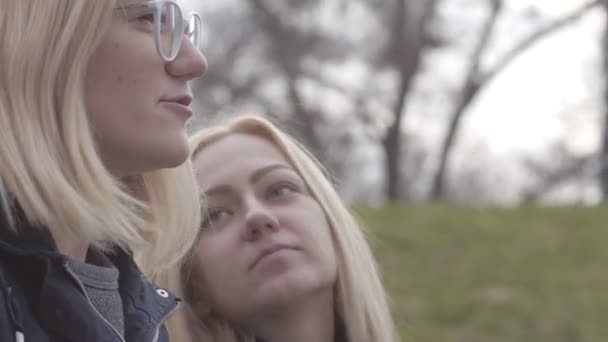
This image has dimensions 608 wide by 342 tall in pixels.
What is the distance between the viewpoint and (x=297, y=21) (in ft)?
53.9

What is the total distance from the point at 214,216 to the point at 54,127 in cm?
85

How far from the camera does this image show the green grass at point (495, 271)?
6691 millimetres

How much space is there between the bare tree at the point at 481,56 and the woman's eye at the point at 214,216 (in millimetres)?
12632

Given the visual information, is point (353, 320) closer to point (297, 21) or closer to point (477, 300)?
point (477, 300)

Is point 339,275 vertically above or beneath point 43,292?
beneath

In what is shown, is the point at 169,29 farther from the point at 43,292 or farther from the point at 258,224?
the point at 258,224

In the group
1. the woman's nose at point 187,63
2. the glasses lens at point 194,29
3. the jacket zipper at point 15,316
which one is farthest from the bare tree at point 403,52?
the jacket zipper at point 15,316

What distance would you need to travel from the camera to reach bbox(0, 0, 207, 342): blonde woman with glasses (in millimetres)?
1726

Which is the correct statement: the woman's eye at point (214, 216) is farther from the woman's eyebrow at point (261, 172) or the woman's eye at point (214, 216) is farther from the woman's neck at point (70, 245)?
the woman's neck at point (70, 245)

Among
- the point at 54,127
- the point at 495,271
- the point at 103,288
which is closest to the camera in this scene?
the point at 54,127

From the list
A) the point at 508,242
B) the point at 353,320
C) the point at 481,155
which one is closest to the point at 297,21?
the point at 508,242

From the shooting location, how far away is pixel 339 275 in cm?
264

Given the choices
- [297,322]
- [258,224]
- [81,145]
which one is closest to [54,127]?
[81,145]

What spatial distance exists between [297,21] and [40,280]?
1485 cm
